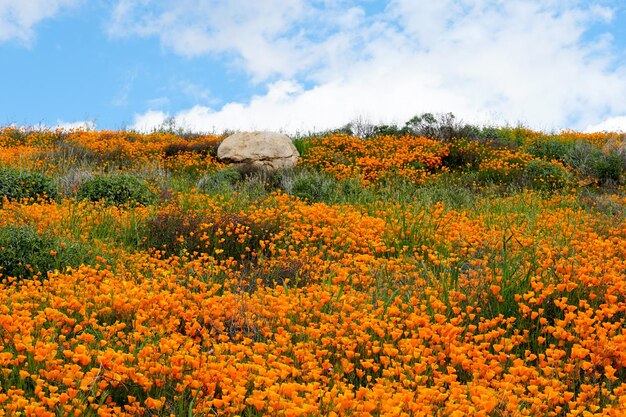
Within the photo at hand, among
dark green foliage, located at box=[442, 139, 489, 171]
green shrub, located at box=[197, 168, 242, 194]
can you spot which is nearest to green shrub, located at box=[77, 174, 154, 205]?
green shrub, located at box=[197, 168, 242, 194]

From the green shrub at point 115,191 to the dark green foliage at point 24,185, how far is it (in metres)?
0.64

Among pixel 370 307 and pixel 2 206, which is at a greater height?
pixel 2 206

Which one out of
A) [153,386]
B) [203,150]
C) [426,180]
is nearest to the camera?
[153,386]

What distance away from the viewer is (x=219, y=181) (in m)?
14.2

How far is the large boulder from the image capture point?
1723 centimetres

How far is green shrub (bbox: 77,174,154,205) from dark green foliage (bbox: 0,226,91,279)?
13.2 ft

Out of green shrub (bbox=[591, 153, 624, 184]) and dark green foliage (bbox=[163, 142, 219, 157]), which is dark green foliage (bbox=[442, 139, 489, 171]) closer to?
green shrub (bbox=[591, 153, 624, 184])

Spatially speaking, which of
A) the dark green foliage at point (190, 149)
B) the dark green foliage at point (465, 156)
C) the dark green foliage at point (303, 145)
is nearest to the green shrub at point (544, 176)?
the dark green foliage at point (465, 156)

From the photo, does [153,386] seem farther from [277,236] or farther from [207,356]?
[277,236]

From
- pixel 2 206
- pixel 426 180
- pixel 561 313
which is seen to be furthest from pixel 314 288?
pixel 426 180

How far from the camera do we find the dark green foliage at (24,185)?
1168 cm

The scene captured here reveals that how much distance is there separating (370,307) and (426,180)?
10534mm

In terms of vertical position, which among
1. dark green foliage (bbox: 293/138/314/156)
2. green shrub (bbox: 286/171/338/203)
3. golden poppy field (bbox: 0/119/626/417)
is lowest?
golden poppy field (bbox: 0/119/626/417)

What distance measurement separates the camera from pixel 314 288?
5.95 metres
